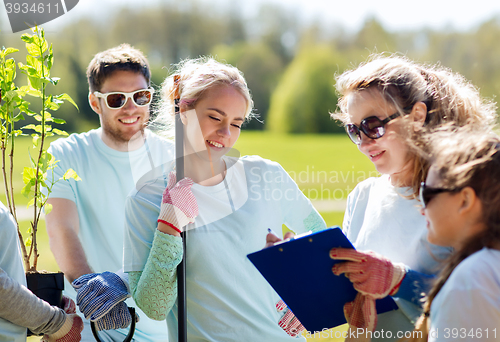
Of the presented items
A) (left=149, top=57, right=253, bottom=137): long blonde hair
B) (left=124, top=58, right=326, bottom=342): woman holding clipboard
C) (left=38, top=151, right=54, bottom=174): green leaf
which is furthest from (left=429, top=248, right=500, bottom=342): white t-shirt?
(left=38, top=151, right=54, bottom=174): green leaf

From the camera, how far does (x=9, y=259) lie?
5.31 feet

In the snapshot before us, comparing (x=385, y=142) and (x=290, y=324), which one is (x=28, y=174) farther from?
(x=385, y=142)

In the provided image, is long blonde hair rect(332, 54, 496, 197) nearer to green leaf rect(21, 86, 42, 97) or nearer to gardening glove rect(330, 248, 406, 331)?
gardening glove rect(330, 248, 406, 331)

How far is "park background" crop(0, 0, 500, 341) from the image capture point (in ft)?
134

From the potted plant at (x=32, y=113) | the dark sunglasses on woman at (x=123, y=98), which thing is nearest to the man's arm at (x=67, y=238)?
the potted plant at (x=32, y=113)

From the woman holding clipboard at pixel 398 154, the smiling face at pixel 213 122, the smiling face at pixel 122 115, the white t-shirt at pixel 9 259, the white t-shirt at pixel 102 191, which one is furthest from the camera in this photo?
the smiling face at pixel 122 115

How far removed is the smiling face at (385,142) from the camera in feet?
5.34

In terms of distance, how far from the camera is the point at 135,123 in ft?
9.10

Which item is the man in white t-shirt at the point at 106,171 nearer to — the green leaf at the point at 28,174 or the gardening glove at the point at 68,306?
the gardening glove at the point at 68,306

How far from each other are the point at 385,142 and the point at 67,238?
64.0 inches

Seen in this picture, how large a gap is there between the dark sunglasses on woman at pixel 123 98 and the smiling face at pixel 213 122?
1.03 metres

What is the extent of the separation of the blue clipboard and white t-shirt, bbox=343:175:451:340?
6cm

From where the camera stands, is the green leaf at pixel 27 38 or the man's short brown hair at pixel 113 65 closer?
the green leaf at pixel 27 38

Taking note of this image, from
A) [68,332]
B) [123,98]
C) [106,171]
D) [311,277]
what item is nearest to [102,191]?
[106,171]
